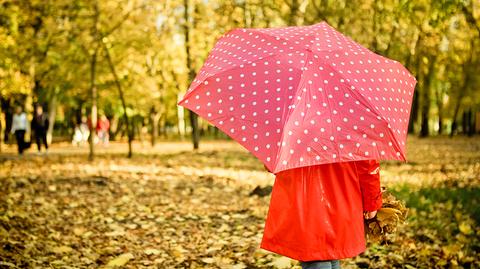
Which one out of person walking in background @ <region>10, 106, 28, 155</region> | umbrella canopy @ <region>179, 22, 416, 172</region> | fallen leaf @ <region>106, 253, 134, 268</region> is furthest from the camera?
person walking in background @ <region>10, 106, 28, 155</region>

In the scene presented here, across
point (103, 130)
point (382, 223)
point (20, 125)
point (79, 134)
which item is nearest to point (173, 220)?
point (382, 223)

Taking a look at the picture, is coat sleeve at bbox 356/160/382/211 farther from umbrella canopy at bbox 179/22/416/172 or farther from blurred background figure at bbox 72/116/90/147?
blurred background figure at bbox 72/116/90/147

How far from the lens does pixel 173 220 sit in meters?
7.00

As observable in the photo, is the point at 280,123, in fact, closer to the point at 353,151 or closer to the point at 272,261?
the point at 353,151

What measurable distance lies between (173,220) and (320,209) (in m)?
4.51

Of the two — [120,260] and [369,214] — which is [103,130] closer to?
[120,260]

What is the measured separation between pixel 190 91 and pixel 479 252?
491 cm

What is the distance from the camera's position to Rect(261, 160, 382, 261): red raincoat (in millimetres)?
2865

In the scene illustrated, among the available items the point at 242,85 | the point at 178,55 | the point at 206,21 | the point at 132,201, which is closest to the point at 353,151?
the point at 242,85

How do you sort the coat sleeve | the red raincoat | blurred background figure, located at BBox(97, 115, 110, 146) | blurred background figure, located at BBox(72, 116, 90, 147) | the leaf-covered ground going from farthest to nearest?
blurred background figure, located at BBox(97, 115, 110, 146) < blurred background figure, located at BBox(72, 116, 90, 147) < the leaf-covered ground < the coat sleeve < the red raincoat

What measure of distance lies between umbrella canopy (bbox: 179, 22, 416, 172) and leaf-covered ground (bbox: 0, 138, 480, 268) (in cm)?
252

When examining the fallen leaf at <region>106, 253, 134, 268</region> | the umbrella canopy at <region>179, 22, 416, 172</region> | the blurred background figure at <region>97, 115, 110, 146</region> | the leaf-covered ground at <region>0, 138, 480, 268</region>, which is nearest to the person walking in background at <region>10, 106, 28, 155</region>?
the leaf-covered ground at <region>0, 138, 480, 268</region>

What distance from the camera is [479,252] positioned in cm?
603

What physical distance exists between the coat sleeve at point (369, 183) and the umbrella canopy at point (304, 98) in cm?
17
